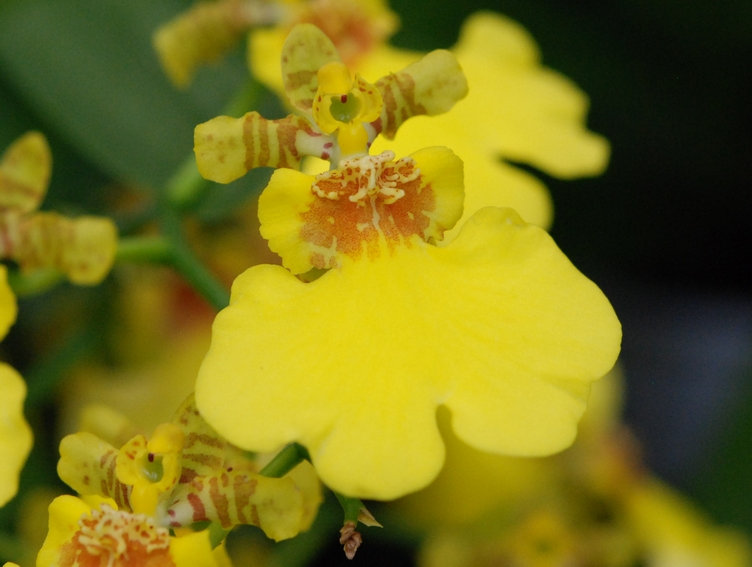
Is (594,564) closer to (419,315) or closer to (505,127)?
(505,127)

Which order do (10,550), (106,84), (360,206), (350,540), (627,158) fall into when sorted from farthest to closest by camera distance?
(627,158) < (106,84) < (10,550) < (360,206) < (350,540)

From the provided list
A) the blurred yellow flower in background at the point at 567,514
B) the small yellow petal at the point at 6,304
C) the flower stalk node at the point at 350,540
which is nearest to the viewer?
the flower stalk node at the point at 350,540

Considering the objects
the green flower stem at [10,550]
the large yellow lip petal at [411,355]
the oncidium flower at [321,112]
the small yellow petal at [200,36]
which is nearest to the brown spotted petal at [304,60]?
the oncidium flower at [321,112]

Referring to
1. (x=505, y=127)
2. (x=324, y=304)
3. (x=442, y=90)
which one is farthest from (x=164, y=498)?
(x=505, y=127)

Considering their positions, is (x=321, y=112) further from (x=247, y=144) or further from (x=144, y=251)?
(x=144, y=251)

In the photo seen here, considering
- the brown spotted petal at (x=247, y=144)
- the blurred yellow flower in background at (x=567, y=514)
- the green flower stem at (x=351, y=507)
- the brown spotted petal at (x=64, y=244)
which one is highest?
the brown spotted petal at (x=247, y=144)

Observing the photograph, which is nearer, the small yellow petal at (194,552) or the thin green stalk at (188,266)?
the small yellow petal at (194,552)

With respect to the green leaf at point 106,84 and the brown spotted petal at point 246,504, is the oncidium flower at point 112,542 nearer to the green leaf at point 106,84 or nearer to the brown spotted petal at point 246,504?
the brown spotted petal at point 246,504

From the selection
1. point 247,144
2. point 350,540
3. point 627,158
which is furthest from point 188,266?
point 627,158
